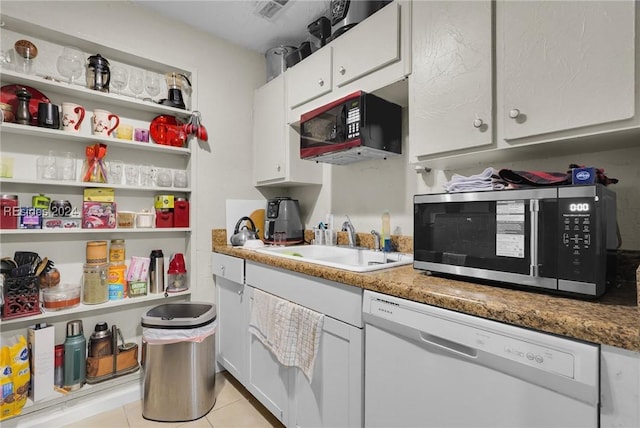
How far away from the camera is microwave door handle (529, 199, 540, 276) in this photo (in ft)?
2.85

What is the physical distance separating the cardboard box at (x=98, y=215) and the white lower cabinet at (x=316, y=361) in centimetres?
86

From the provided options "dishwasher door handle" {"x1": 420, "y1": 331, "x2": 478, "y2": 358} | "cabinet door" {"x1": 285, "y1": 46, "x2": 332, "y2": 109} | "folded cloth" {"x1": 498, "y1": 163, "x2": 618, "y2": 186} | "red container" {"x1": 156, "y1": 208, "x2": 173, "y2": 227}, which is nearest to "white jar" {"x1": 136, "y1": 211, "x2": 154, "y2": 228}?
"red container" {"x1": 156, "y1": 208, "x2": 173, "y2": 227}

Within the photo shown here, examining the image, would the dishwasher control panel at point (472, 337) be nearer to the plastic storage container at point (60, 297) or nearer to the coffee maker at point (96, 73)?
the plastic storage container at point (60, 297)

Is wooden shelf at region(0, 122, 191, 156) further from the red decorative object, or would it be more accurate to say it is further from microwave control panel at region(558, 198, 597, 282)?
microwave control panel at region(558, 198, 597, 282)

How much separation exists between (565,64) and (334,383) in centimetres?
138

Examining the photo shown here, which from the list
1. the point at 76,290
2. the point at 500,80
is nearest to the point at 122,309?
the point at 76,290

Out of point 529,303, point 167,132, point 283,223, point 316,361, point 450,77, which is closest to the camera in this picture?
point 529,303

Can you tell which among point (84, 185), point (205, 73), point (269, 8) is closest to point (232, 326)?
point (84, 185)

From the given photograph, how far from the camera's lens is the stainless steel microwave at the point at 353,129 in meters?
1.54

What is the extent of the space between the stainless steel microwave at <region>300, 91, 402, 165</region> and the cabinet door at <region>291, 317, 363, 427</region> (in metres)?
0.90

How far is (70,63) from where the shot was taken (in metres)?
1.75

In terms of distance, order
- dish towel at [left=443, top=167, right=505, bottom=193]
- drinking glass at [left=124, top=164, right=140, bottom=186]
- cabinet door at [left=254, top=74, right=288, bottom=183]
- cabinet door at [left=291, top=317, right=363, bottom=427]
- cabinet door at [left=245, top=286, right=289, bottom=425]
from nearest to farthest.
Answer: dish towel at [left=443, top=167, right=505, bottom=193] < cabinet door at [left=291, top=317, right=363, bottom=427] < cabinet door at [left=245, top=286, right=289, bottom=425] < drinking glass at [left=124, top=164, right=140, bottom=186] < cabinet door at [left=254, top=74, right=288, bottom=183]

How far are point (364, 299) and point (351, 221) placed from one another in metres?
1.02

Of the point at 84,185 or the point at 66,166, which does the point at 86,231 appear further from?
the point at 66,166
